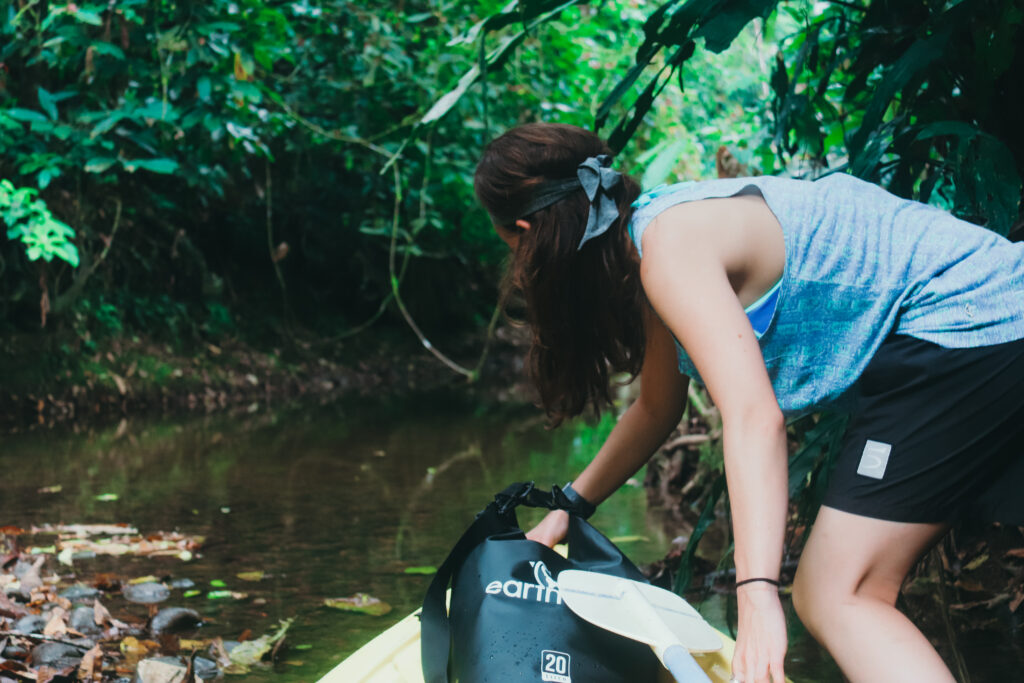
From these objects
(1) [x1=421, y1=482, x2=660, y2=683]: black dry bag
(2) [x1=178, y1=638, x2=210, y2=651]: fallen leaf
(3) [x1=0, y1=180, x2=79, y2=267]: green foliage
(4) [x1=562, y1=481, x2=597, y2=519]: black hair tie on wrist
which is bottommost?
(2) [x1=178, y1=638, x2=210, y2=651]: fallen leaf

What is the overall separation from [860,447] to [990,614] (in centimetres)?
161

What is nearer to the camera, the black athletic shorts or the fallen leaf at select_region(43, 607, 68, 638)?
the black athletic shorts

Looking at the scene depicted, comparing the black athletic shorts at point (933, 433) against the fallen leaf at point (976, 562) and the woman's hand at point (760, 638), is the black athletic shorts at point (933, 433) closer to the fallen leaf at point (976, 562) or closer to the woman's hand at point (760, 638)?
the woman's hand at point (760, 638)

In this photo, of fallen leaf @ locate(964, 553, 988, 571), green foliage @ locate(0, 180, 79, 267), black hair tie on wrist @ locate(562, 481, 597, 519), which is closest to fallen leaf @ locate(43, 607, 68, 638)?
black hair tie on wrist @ locate(562, 481, 597, 519)

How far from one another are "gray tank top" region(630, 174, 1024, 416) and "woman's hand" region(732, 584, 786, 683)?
0.38 m

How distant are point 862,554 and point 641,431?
24.2 inches

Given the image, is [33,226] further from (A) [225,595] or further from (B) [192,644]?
(B) [192,644]

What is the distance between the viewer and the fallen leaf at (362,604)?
2941mm

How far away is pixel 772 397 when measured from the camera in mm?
1299

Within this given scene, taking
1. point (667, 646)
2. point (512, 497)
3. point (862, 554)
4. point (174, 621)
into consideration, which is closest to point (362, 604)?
point (174, 621)

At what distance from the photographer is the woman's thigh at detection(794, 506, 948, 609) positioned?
1.37 metres

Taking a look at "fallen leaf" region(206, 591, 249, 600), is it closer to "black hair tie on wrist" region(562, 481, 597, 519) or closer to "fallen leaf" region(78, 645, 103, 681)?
"fallen leaf" region(78, 645, 103, 681)

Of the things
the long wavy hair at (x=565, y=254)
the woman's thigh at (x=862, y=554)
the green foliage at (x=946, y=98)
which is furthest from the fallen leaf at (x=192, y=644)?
the green foliage at (x=946, y=98)

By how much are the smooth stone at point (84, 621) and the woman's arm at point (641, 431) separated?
54.2 inches
